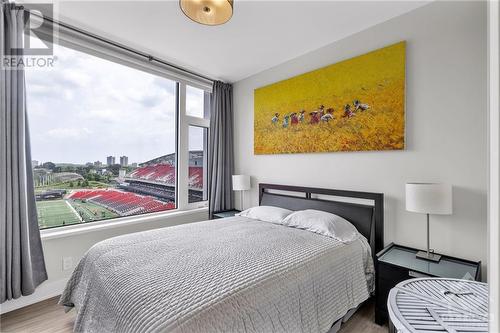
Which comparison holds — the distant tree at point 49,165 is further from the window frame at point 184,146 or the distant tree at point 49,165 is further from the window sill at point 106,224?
the window frame at point 184,146

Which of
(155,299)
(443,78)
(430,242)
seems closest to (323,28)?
(443,78)

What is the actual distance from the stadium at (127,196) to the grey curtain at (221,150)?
282 millimetres

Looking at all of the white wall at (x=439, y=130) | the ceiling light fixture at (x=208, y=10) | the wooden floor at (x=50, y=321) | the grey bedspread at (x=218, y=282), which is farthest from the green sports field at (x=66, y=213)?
the white wall at (x=439, y=130)

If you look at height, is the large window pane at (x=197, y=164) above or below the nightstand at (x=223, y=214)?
above

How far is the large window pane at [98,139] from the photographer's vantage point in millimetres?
2443

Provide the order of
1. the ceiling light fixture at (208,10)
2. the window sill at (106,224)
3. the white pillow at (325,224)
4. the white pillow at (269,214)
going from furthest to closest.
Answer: the white pillow at (269,214) → the window sill at (106,224) → the white pillow at (325,224) → the ceiling light fixture at (208,10)

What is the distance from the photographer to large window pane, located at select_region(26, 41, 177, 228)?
8.02ft

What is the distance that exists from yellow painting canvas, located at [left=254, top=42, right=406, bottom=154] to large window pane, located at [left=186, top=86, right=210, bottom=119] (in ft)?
3.07

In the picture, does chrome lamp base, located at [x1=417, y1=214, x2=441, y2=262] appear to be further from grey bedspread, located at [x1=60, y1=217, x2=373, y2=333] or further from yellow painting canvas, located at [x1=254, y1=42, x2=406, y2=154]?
yellow painting canvas, located at [x1=254, y1=42, x2=406, y2=154]

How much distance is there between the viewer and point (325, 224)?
2.20 m

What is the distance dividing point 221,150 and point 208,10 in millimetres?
2303

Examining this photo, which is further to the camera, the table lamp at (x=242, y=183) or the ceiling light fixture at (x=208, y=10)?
the table lamp at (x=242, y=183)

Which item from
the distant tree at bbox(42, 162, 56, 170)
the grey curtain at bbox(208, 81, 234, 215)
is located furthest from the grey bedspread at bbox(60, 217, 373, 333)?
the grey curtain at bbox(208, 81, 234, 215)

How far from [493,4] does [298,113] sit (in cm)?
274
